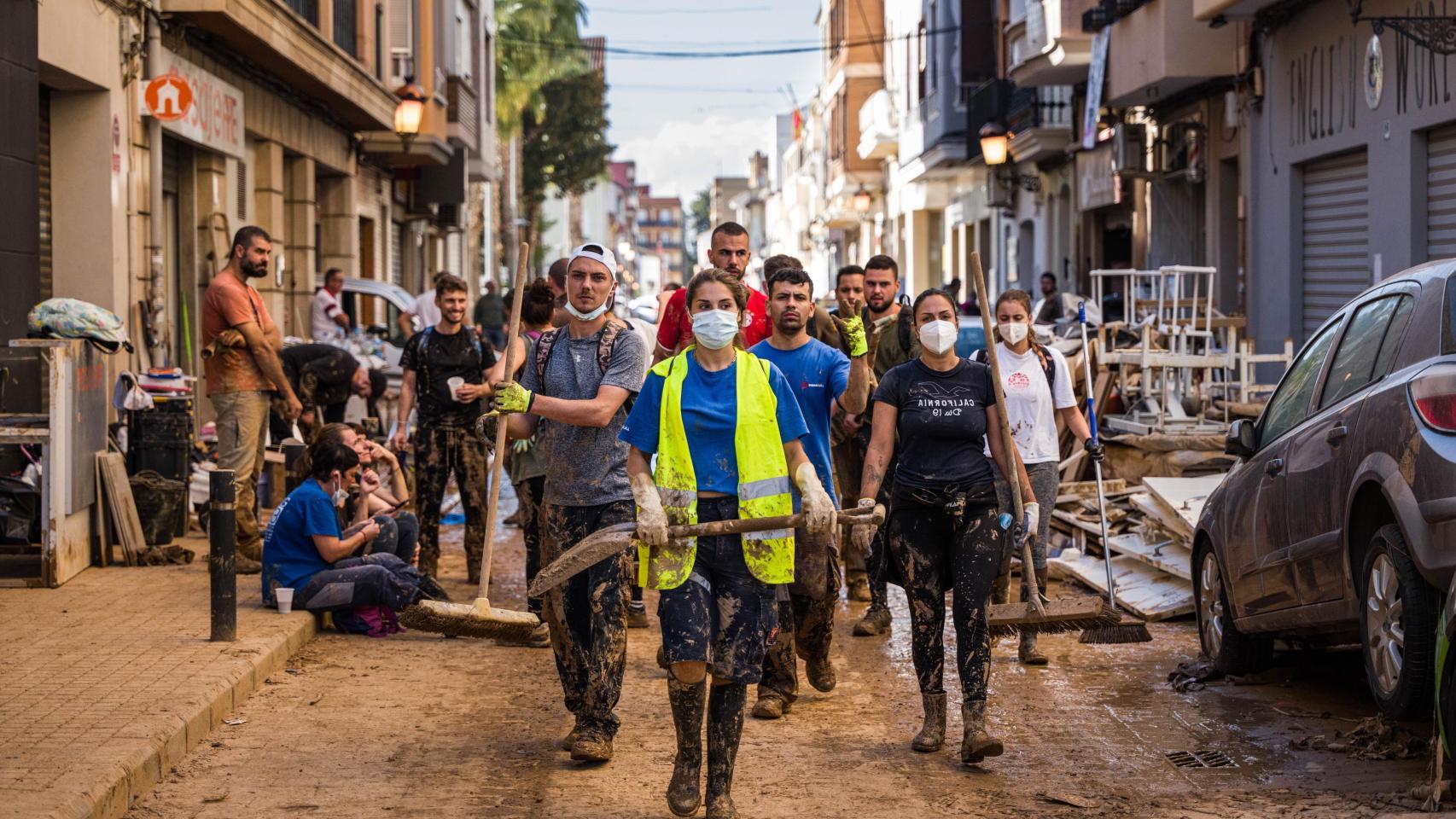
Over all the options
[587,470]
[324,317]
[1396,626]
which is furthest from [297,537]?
[324,317]

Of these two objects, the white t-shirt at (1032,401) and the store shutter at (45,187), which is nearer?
the white t-shirt at (1032,401)

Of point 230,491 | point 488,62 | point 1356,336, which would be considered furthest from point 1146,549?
point 488,62

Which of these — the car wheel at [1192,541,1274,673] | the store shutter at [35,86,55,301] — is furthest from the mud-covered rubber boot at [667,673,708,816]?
the store shutter at [35,86,55,301]

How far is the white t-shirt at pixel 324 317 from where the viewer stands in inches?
757

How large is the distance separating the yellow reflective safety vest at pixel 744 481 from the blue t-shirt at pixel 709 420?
0.07 feet

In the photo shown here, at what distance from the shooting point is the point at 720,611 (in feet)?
19.0

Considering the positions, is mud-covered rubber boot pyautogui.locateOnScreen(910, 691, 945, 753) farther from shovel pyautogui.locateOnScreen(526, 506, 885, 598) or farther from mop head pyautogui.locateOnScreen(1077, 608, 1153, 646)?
shovel pyautogui.locateOnScreen(526, 506, 885, 598)

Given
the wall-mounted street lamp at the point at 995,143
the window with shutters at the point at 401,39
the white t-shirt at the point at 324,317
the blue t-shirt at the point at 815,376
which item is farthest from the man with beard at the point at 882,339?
the window with shutters at the point at 401,39

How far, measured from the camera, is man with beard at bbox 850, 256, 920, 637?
9500 millimetres

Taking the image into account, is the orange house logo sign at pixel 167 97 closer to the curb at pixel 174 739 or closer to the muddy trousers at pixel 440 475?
the muddy trousers at pixel 440 475

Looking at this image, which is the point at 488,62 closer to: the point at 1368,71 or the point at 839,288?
the point at 1368,71

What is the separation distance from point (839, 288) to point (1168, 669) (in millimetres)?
2920

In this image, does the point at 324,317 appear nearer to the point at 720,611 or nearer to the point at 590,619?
the point at 590,619

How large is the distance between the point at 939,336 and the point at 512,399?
167cm
